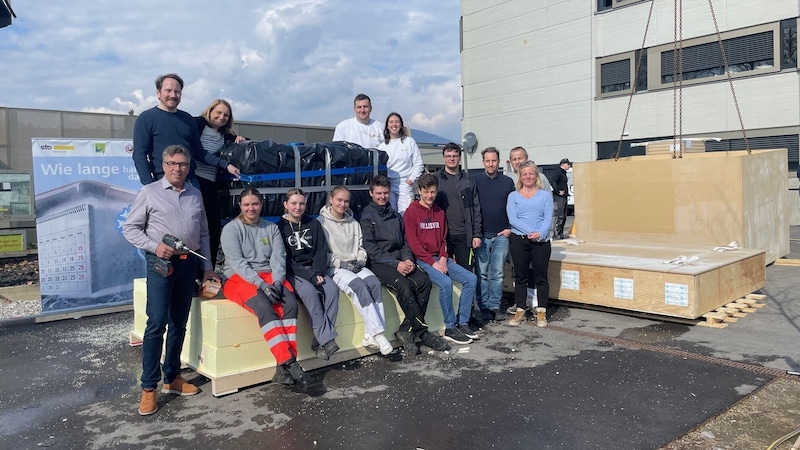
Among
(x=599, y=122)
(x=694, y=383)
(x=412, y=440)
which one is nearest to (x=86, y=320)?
(x=412, y=440)

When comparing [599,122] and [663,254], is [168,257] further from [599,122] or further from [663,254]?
[599,122]

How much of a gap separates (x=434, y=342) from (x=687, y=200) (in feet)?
17.7

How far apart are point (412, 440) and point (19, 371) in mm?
4119

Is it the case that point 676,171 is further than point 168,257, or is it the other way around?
point 676,171

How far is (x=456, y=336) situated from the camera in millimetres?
6074

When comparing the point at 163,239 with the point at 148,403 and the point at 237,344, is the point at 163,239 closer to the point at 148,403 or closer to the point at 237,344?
the point at 237,344

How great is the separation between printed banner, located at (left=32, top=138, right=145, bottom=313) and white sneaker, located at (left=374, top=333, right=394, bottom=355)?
452 centimetres

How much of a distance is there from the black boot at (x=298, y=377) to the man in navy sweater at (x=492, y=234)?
290 cm

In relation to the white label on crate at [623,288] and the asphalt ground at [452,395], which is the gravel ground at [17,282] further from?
the white label on crate at [623,288]

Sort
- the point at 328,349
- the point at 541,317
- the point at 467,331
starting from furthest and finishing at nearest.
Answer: the point at 541,317 < the point at 467,331 < the point at 328,349

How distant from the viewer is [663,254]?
7.71 m

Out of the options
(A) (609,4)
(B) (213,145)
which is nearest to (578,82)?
(A) (609,4)

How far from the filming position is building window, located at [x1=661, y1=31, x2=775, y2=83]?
1906cm

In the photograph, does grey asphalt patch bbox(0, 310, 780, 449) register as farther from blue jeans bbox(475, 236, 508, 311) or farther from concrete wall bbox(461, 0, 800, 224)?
concrete wall bbox(461, 0, 800, 224)
